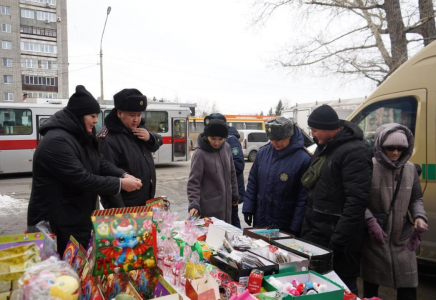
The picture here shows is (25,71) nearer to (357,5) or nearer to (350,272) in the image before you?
(357,5)

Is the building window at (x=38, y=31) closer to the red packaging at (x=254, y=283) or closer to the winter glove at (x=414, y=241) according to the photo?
the winter glove at (x=414, y=241)

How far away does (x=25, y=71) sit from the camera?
48.8 metres

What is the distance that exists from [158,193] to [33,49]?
4959cm

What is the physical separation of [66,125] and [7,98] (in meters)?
54.8

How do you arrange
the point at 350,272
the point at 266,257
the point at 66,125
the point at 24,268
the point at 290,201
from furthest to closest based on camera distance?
the point at 290,201 → the point at 350,272 → the point at 66,125 → the point at 266,257 → the point at 24,268

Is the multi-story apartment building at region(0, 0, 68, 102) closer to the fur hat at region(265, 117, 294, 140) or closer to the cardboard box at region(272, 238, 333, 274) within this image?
the fur hat at region(265, 117, 294, 140)

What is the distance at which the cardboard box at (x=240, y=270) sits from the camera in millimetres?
1789

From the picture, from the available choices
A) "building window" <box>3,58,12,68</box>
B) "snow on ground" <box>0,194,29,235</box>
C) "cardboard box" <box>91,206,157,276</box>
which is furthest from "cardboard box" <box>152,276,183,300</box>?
"building window" <box>3,58,12,68</box>

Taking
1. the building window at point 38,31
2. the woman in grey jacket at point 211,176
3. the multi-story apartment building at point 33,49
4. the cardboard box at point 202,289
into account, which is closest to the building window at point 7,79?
the multi-story apartment building at point 33,49

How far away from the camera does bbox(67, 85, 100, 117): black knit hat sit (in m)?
2.48

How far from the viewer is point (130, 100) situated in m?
2.91

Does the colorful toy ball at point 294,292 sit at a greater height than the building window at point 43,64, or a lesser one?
lesser

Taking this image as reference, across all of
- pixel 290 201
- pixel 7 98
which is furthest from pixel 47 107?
pixel 7 98

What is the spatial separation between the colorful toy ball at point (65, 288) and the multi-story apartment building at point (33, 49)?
52091 mm
